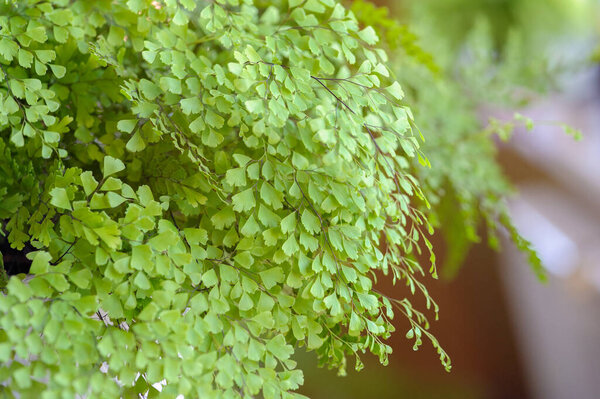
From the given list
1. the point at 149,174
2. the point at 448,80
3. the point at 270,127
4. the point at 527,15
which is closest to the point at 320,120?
the point at 270,127

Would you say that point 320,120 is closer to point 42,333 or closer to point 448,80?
point 42,333

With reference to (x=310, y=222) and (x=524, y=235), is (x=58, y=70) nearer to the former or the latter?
(x=310, y=222)

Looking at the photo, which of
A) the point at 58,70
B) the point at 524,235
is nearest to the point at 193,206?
the point at 58,70

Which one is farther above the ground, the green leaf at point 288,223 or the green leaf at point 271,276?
the green leaf at point 288,223

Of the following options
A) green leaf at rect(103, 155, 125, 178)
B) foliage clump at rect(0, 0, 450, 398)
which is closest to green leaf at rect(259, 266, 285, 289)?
foliage clump at rect(0, 0, 450, 398)

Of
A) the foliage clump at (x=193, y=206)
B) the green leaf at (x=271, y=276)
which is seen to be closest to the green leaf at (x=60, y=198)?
the foliage clump at (x=193, y=206)

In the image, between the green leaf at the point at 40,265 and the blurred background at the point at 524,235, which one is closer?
the green leaf at the point at 40,265

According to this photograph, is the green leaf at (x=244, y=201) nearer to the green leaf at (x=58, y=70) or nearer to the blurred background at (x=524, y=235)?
the green leaf at (x=58, y=70)
